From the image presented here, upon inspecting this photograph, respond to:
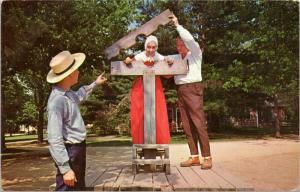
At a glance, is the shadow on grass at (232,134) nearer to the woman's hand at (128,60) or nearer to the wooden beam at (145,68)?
the wooden beam at (145,68)

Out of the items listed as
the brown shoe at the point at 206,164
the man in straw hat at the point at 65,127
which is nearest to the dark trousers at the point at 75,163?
the man in straw hat at the point at 65,127

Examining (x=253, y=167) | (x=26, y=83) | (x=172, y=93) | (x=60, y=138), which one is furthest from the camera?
(x=253, y=167)

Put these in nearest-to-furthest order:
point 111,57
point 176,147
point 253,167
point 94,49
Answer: point 111,57
point 94,49
point 176,147
point 253,167

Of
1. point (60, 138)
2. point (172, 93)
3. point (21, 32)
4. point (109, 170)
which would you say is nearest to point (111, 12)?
point (21, 32)

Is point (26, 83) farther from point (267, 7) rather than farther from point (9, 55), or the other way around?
point (267, 7)

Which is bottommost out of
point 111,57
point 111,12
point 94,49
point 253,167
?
point 253,167

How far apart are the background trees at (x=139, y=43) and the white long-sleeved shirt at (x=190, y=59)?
1.14 feet

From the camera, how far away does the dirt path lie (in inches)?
222

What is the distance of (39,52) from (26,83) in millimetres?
979

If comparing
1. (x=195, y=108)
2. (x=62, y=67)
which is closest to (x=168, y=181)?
(x=195, y=108)

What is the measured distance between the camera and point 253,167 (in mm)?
7543

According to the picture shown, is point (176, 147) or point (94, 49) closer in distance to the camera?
point (94, 49)

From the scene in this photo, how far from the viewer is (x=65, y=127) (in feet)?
9.42

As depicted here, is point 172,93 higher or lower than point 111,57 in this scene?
lower
